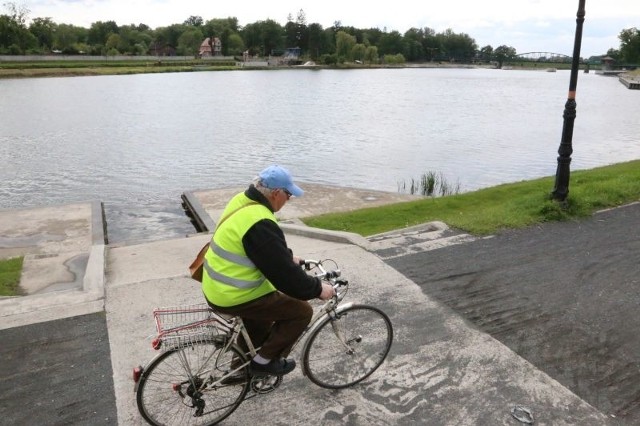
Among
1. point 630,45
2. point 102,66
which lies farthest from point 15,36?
point 630,45

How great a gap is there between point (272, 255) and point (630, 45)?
189m

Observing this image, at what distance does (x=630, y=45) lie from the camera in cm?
15900

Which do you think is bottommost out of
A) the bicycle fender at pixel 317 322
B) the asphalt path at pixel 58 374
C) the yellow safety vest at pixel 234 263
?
the asphalt path at pixel 58 374

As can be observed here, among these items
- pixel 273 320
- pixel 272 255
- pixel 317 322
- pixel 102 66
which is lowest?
pixel 317 322

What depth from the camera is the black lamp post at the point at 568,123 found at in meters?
10.1

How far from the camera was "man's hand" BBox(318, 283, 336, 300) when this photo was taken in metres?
4.14

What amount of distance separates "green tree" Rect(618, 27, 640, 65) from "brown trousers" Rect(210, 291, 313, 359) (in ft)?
610

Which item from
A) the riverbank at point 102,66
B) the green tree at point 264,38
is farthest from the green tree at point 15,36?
the green tree at point 264,38

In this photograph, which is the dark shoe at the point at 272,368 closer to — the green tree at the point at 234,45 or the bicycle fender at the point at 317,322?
the bicycle fender at the point at 317,322

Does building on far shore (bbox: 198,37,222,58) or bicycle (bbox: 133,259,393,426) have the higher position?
building on far shore (bbox: 198,37,222,58)

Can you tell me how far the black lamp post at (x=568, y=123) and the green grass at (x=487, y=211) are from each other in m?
0.29

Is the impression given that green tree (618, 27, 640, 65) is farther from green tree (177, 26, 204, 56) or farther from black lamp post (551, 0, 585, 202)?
black lamp post (551, 0, 585, 202)

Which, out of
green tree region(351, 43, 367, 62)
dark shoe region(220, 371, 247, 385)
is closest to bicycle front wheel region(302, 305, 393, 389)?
dark shoe region(220, 371, 247, 385)

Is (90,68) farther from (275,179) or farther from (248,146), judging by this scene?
(275,179)
